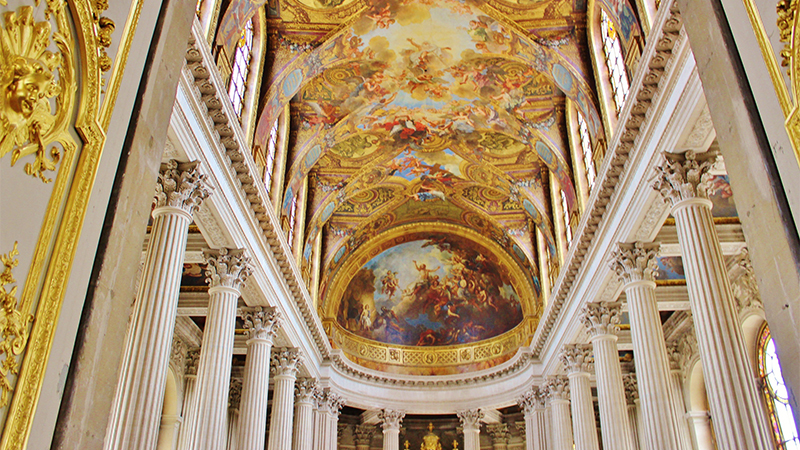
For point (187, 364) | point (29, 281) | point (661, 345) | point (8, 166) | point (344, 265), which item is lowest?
point (29, 281)

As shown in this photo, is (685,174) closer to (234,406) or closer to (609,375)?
(609,375)

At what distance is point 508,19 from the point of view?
47.2 feet

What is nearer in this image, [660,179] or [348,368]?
[660,179]

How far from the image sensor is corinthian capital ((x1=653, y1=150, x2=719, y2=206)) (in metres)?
9.80

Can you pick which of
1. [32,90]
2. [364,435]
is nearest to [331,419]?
[364,435]

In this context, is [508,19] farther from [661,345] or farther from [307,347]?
[307,347]

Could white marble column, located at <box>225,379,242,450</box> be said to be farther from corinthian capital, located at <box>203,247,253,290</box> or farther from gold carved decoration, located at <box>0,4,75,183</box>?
gold carved decoration, located at <box>0,4,75,183</box>

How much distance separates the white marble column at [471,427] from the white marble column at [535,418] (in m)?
2.07

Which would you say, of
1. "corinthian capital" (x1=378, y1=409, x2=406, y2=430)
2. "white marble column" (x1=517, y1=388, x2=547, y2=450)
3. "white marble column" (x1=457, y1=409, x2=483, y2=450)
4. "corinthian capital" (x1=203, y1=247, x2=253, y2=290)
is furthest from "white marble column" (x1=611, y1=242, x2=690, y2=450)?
"corinthian capital" (x1=378, y1=409, x2=406, y2=430)

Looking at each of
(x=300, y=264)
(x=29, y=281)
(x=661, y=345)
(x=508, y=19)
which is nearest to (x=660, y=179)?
(x=661, y=345)

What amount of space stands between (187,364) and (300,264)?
467 centimetres

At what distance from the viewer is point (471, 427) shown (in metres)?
23.2

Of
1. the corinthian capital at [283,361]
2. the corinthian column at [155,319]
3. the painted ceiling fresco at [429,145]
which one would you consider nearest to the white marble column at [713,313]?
the painted ceiling fresco at [429,145]

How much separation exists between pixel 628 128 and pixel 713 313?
3.85 m
